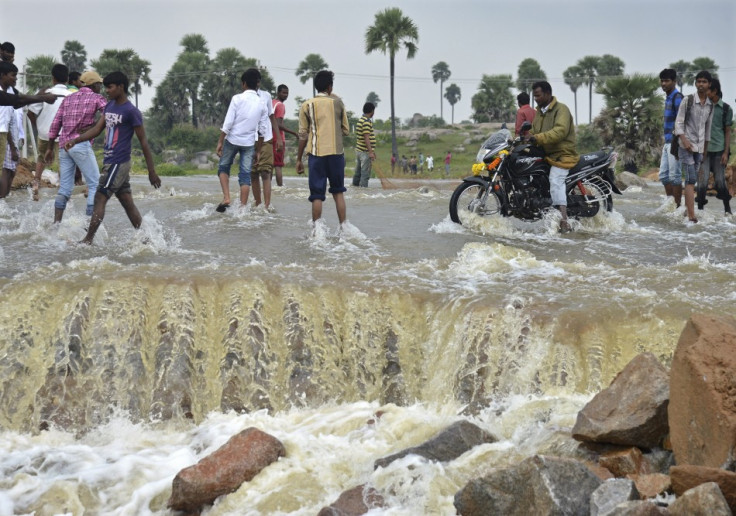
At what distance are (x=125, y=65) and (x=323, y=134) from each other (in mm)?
61814

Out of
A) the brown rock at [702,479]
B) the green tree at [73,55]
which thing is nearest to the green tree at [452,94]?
the green tree at [73,55]

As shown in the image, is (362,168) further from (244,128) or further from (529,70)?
(529,70)

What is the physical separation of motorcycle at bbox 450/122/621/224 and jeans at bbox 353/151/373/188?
636 cm

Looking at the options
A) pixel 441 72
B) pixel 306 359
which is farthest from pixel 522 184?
pixel 441 72

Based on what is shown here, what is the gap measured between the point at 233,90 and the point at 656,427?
72207mm

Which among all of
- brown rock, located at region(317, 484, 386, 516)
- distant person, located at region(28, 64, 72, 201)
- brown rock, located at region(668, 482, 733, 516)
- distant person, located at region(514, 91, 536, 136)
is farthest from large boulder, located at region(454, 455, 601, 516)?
distant person, located at region(514, 91, 536, 136)

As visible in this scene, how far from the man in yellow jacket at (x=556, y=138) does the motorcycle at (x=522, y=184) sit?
156 mm

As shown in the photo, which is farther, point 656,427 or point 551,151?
point 551,151

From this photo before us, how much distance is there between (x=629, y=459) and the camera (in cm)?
427

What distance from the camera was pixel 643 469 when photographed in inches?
168

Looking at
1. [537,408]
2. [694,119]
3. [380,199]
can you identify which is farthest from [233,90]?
[537,408]

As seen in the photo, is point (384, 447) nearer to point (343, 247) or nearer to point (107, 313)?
point (107, 313)

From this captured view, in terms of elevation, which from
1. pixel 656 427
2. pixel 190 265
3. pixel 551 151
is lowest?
pixel 656 427

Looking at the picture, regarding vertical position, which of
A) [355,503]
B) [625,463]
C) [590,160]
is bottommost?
[355,503]
